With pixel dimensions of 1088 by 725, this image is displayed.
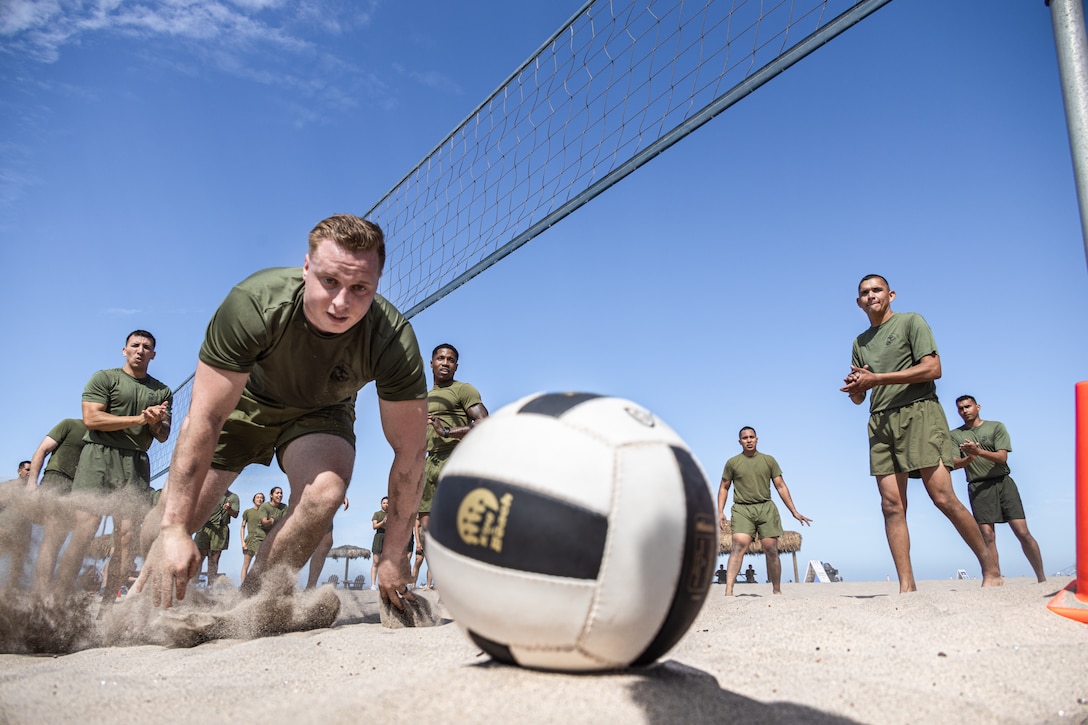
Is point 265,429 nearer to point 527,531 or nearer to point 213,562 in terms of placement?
point 527,531

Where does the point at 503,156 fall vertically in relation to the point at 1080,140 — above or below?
above

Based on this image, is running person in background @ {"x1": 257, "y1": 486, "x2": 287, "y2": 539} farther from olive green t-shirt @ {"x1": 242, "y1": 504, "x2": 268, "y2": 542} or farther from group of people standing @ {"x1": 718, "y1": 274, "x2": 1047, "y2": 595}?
group of people standing @ {"x1": 718, "y1": 274, "x2": 1047, "y2": 595}

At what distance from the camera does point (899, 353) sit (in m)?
4.53

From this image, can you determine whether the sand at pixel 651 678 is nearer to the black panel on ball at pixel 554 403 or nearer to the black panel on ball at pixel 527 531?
the black panel on ball at pixel 527 531

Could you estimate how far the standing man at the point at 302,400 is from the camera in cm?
289

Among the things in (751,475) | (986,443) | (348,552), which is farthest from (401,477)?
(348,552)

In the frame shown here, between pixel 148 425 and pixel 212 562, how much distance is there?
715 centimetres

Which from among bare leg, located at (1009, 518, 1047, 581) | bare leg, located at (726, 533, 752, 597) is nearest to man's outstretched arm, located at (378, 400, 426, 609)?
bare leg, located at (726, 533, 752, 597)

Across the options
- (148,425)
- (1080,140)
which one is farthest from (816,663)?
(148,425)

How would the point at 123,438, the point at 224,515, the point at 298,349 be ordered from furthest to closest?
the point at 224,515, the point at 123,438, the point at 298,349

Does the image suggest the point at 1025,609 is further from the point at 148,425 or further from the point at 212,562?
the point at 212,562

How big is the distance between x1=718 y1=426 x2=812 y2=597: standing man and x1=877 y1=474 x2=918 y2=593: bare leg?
2.96 m

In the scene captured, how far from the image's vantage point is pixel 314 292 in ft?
9.55

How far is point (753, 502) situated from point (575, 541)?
6448mm
